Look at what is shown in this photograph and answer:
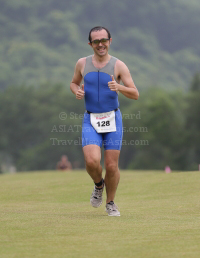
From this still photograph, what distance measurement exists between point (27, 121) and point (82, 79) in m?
118

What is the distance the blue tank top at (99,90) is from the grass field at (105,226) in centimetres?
178

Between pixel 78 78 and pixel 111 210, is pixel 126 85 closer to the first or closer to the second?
pixel 78 78

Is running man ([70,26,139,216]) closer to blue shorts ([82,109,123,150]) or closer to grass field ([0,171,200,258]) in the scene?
blue shorts ([82,109,123,150])

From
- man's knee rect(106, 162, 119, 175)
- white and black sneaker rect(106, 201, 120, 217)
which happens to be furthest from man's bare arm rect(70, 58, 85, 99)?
white and black sneaker rect(106, 201, 120, 217)

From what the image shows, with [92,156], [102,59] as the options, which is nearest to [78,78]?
[102,59]

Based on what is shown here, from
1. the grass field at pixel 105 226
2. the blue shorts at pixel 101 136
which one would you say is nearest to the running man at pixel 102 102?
the blue shorts at pixel 101 136

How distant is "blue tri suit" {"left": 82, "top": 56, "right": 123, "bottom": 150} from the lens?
402 inches

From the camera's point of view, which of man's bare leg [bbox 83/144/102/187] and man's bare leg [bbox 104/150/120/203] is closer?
man's bare leg [bbox 83/144/102/187]

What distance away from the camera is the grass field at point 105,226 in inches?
265

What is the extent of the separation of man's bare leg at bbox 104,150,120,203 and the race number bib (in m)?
0.37

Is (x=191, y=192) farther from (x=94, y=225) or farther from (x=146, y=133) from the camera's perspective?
(x=146, y=133)

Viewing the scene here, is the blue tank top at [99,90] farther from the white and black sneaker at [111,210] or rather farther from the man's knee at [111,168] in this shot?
the white and black sneaker at [111,210]

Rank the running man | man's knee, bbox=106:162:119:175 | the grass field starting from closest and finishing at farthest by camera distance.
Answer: the grass field, the running man, man's knee, bbox=106:162:119:175

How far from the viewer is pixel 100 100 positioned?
403 inches
